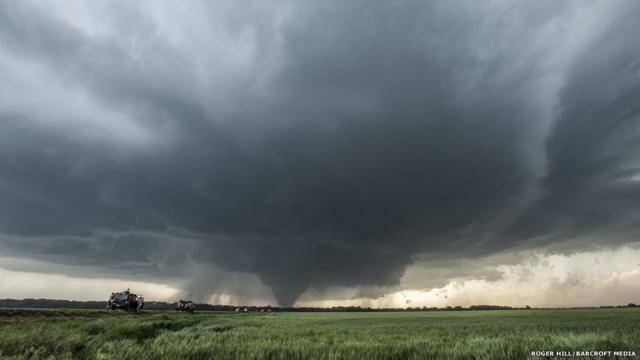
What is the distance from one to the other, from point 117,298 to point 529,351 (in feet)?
215

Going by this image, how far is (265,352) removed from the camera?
10.1 m

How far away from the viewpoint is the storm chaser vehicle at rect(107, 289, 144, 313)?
61.2 meters

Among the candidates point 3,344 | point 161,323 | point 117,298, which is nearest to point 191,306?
point 117,298

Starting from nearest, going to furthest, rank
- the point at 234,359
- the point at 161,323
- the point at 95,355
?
the point at 234,359 → the point at 95,355 → the point at 161,323

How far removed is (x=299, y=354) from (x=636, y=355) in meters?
8.50

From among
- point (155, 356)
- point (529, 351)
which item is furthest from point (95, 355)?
point (529, 351)

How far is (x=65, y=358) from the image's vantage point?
9367 mm

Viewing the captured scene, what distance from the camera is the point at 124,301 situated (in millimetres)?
61281

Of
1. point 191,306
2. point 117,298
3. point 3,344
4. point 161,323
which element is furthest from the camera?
point 191,306

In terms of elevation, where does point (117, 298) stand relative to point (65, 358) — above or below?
above

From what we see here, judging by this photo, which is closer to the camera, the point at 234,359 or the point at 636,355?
the point at 234,359

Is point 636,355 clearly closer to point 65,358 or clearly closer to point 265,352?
point 265,352

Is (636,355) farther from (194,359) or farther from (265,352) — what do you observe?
(194,359)

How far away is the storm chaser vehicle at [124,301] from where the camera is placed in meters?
61.2
